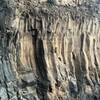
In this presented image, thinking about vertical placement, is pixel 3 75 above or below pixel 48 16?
below

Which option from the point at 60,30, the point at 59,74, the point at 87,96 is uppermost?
the point at 60,30

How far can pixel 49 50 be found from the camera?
15055 millimetres

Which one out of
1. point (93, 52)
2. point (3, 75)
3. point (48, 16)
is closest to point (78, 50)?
point (93, 52)

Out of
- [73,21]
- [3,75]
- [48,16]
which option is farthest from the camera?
[73,21]

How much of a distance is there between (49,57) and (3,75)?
2.01 metres

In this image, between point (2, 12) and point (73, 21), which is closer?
point (2, 12)

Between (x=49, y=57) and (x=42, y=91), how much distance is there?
129cm

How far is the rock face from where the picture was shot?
45.8 ft

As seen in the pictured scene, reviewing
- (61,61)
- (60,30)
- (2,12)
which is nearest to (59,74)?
(61,61)

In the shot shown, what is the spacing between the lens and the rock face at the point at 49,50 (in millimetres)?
13953

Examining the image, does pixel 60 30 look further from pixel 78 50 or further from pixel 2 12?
pixel 2 12

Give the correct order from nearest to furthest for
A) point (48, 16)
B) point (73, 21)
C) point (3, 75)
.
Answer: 1. point (3, 75)
2. point (48, 16)
3. point (73, 21)

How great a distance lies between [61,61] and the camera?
51.0 feet

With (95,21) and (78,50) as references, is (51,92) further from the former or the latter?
(95,21)
